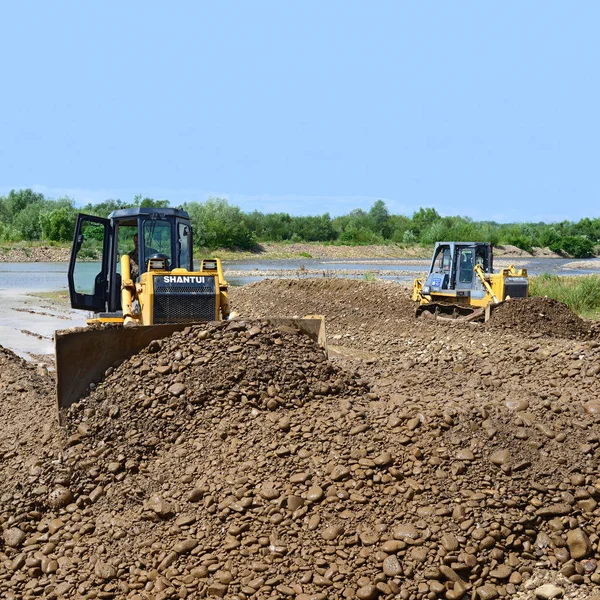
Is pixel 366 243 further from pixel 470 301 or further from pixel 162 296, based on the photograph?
pixel 162 296

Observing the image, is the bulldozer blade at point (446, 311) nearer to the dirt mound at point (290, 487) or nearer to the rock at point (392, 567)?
the dirt mound at point (290, 487)

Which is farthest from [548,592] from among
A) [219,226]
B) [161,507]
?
[219,226]

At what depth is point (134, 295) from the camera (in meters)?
9.07

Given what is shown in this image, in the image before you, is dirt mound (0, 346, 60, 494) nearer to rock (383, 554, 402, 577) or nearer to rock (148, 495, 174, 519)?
rock (148, 495, 174, 519)

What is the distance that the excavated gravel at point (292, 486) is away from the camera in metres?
4.76

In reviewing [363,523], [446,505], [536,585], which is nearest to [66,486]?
[363,523]

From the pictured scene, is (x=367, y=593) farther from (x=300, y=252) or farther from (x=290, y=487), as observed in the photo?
(x=300, y=252)

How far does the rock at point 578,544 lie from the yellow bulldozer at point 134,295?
332cm

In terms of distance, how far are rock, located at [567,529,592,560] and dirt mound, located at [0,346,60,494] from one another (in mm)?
4085

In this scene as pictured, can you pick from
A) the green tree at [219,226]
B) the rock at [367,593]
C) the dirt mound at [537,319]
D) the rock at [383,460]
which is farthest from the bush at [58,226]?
the rock at [367,593]

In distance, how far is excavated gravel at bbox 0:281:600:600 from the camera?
4762 mm

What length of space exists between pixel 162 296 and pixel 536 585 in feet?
17.0

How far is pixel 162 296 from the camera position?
846cm

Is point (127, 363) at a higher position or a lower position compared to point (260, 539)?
higher
